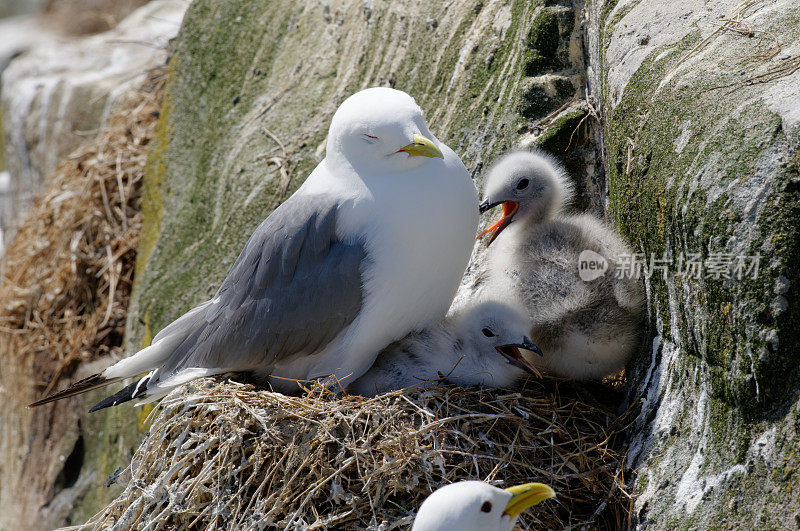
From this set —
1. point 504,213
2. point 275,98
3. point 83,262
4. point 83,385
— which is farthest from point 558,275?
point 83,262

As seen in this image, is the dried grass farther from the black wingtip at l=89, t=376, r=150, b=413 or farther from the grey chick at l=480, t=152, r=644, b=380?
the grey chick at l=480, t=152, r=644, b=380

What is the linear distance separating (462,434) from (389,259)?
2.30 ft

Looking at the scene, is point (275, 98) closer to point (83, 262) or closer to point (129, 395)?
point (83, 262)

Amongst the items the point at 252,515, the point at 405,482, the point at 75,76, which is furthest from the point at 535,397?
the point at 75,76

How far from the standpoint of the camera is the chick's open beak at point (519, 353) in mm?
3348

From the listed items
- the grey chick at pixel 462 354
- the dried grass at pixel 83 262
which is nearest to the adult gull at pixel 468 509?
the grey chick at pixel 462 354

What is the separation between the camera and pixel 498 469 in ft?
9.72

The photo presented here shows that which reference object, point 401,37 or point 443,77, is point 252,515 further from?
point 401,37

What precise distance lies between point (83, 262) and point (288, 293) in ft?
11.1

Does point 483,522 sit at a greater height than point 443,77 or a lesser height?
lesser

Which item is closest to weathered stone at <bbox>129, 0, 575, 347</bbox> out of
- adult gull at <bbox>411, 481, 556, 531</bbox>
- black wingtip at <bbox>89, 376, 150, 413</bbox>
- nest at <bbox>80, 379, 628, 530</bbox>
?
black wingtip at <bbox>89, 376, 150, 413</bbox>

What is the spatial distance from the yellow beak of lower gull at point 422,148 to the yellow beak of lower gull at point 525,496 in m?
1.24

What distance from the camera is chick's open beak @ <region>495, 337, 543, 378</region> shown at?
11.0 ft

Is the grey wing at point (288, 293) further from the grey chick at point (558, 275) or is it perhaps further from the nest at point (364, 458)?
the grey chick at point (558, 275)
